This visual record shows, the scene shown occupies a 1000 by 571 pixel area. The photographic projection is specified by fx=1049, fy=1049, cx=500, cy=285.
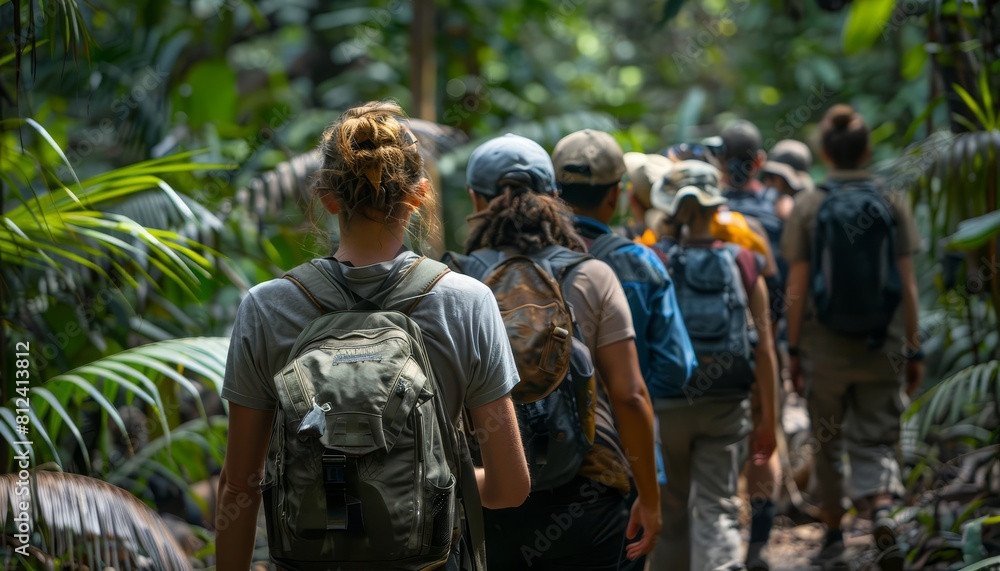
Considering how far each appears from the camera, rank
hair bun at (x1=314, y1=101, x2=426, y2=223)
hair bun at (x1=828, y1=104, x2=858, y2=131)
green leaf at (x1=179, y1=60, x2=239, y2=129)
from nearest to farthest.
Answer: hair bun at (x1=314, y1=101, x2=426, y2=223)
hair bun at (x1=828, y1=104, x2=858, y2=131)
green leaf at (x1=179, y1=60, x2=239, y2=129)

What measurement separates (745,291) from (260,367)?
2.78 m

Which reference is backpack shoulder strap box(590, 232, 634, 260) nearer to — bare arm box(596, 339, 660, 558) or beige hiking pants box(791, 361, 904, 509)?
bare arm box(596, 339, 660, 558)

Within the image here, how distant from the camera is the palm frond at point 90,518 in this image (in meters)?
2.54

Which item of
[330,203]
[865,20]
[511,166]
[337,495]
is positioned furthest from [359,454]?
[865,20]

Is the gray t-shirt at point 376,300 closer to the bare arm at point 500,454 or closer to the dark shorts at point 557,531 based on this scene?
the bare arm at point 500,454

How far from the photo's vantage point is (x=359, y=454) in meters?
1.83

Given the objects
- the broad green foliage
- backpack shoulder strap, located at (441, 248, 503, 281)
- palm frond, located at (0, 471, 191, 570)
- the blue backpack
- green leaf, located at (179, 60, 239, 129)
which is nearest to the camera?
palm frond, located at (0, 471, 191, 570)

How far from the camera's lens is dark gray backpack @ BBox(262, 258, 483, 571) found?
1.83m

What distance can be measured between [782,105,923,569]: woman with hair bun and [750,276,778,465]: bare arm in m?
0.77

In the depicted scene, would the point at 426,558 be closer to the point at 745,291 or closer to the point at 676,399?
the point at 676,399

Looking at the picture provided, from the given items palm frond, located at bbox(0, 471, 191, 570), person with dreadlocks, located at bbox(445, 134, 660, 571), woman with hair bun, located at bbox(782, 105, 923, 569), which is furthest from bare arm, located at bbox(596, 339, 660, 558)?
woman with hair bun, located at bbox(782, 105, 923, 569)

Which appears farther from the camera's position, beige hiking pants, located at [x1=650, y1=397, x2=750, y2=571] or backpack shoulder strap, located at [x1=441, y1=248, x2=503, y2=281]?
beige hiking pants, located at [x1=650, y1=397, x2=750, y2=571]

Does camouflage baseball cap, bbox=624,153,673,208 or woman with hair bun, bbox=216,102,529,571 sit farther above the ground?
camouflage baseball cap, bbox=624,153,673,208

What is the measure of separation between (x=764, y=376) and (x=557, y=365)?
1853mm
